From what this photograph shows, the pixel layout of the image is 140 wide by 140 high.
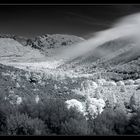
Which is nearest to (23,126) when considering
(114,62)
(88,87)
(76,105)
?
(76,105)

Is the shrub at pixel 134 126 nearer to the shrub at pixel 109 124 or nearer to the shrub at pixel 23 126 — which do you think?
the shrub at pixel 109 124

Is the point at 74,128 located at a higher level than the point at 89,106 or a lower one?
lower

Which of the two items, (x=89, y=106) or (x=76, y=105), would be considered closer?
(x=76, y=105)

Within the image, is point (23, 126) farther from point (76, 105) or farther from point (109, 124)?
point (76, 105)

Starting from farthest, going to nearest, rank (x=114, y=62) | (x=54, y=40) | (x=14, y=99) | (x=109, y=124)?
(x=54, y=40) → (x=114, y=62) → (x=14, y=99) → (x=109, y=124)

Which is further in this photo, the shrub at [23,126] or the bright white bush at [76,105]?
the bright white bush at [76,105]

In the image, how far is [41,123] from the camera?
5.11 meters

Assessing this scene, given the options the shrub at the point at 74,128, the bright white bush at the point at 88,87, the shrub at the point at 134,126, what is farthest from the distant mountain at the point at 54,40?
the shrub at the point at 74,128

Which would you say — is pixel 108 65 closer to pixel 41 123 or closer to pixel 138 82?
pixel 138 82

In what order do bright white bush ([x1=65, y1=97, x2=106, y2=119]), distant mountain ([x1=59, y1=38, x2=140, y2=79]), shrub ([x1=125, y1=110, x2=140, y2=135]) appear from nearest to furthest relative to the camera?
shrub ([x1=125, y1=110, x2=140, y2=135]) < bright white bush ([x1=65, y1=97, x2=106, y2=119]) < distant mountain ([x1=59, y1=38, x2=140, y2=79])

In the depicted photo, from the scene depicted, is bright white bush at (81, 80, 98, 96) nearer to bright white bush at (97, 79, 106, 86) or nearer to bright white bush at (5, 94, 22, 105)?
bright white bush at (97, 79, 106, 86)

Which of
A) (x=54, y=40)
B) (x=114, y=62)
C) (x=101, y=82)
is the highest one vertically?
(x=54, y=40)

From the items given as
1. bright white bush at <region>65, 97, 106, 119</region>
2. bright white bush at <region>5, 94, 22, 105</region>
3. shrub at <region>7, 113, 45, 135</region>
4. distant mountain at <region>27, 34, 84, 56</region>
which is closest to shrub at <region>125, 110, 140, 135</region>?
bright white bush at <region>65, 97, 106, 119</region>

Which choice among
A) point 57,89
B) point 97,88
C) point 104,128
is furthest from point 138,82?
point 104,128
